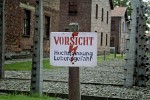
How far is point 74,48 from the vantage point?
12.8 feet

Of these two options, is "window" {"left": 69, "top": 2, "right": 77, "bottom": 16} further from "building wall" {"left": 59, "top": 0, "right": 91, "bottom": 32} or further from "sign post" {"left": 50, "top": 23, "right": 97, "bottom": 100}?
"sign post" {"left": 50, "top": 23, "right": 97, "bottom": 100}

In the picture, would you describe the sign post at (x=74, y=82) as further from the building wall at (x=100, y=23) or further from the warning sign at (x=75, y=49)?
the building wall at (x=100, y=23)

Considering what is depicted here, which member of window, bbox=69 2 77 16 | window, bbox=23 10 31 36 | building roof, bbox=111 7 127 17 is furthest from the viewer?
building roof, bbox=111 7 127 17

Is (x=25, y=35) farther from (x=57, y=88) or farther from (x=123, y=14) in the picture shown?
(x=123, y=14)

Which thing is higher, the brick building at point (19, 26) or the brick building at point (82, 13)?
the brick building at point (82, 13)

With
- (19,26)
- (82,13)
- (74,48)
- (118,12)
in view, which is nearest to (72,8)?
(82,13)

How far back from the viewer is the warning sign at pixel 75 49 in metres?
3.87

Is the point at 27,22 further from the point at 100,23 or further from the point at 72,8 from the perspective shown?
the point at 100,23

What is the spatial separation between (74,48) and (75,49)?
0.05ft

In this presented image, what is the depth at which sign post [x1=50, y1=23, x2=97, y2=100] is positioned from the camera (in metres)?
3.87

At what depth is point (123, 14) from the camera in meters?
50.8

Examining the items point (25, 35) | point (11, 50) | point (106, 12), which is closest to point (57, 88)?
point (11, 50)

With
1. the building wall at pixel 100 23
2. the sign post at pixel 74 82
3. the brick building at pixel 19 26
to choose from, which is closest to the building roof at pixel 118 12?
the building wall at pixel 100 23

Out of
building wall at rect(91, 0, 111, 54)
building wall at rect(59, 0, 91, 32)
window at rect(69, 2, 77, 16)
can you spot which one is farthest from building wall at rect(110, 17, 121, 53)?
window at rect(69, 2, 77, 16)
